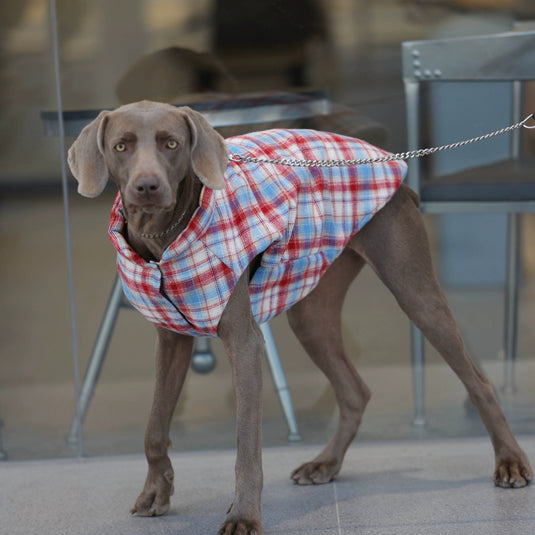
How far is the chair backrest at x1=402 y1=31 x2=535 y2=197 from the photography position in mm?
3398

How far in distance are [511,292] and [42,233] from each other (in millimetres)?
1718

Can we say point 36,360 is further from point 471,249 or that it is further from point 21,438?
point 471,249

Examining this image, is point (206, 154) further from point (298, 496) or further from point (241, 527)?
point (298, 496)

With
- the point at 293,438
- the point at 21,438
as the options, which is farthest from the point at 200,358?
the point at 21,438

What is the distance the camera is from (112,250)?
3.56m

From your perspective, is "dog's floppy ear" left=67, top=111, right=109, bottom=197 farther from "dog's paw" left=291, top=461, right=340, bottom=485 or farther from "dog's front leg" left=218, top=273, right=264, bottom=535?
"dog's paw" left=291, top=461, right=340, bottom=485

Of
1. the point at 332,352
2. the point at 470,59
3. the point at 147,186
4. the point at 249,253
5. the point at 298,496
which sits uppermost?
the point at 470,59

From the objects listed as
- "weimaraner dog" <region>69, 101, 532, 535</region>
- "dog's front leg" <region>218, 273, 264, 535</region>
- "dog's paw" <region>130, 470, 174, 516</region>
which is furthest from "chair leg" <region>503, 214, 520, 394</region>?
"dog's paw" <region>130, 470, 174, 516</region>

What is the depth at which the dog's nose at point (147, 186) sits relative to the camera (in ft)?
7.72

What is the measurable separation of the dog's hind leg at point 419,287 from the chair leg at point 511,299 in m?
0.68

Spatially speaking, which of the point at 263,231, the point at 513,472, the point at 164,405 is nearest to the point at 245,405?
the point at 164,405

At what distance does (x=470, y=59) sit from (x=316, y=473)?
1.49 m

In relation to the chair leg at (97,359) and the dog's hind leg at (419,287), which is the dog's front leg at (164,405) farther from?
the chair leg at (97,359)

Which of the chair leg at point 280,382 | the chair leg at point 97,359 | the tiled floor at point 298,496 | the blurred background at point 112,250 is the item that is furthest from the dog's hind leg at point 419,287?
the chair leg at point 97,359
